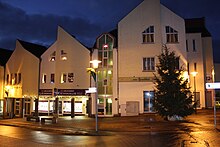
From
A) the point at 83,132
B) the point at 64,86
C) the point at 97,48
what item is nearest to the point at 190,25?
the point at 97,48

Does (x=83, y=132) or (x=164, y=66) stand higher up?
(x=164, y=66)

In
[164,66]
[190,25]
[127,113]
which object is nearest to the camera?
[164,66]

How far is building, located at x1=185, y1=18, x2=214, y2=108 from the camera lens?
36.9 m

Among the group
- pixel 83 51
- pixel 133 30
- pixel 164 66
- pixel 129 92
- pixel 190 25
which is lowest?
pixel 129 92

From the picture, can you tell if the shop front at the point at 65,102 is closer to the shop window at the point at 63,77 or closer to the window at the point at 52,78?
the window at the point at 52,78

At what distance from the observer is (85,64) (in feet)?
117

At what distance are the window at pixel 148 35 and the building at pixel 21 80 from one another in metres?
16.5

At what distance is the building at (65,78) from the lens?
1399 inches

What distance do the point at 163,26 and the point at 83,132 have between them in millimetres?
19201

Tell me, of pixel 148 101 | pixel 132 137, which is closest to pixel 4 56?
pixel 148 101

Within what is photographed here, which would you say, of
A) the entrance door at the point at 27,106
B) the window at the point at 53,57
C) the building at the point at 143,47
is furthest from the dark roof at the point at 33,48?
the building at the point at 143,47

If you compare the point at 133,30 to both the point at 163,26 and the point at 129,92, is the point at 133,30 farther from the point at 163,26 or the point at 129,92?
the point at 129,92

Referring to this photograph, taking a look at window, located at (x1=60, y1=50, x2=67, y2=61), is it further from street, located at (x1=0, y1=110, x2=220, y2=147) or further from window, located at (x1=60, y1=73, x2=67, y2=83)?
street, located at (x1=0, y1=110, x2=220, y2=147)

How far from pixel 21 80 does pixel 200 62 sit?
2700cm
